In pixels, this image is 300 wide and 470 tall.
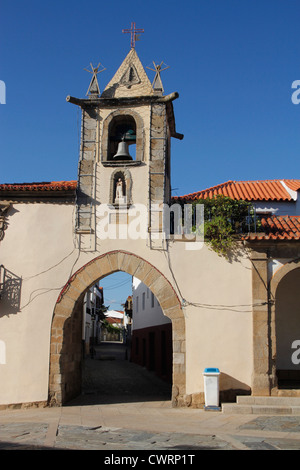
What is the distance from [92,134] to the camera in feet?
42.0

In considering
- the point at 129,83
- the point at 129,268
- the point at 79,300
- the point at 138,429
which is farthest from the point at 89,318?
the point at 138,429

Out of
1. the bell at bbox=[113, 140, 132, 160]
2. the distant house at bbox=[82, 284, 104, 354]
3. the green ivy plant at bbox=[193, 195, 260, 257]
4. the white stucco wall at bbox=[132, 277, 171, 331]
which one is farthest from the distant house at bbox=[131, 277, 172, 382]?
Answer: the bell at bbox=[113, 140, 132, 160]

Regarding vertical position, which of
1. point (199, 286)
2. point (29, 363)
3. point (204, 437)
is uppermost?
point (199, 286)

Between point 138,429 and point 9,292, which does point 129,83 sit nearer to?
point 9,292

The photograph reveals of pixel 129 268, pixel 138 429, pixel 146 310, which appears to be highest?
pixel 129 268

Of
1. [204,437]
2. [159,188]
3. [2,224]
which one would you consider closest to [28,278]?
[2,224]

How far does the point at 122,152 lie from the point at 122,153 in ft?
0.15

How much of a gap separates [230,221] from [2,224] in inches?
242

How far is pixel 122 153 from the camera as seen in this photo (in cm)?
1265

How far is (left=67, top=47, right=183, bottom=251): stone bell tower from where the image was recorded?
12203 mm

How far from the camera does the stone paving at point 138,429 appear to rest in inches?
274

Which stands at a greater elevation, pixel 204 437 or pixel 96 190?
pixel 96 190
